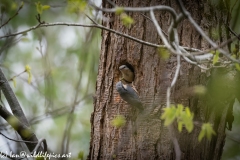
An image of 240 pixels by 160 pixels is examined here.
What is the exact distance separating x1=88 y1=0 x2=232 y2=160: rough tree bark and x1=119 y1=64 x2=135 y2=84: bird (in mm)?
33

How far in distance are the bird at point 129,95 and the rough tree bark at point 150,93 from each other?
4 cm

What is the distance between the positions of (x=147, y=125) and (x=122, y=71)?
0.39 meters

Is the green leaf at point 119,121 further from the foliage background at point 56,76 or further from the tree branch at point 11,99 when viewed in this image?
the foliage background at point 56,76

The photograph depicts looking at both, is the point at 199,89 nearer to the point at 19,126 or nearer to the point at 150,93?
the point at 150,93

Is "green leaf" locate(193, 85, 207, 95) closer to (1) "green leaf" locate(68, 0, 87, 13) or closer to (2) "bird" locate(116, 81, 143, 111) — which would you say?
(2) "bird" locate(116, 81, 143, 111)

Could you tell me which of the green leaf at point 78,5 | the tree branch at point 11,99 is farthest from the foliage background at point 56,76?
the green leaf at point 78,5

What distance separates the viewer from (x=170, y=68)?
8.20ft

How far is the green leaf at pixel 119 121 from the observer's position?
2375 millimetres

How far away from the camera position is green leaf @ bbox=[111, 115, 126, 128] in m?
2.37

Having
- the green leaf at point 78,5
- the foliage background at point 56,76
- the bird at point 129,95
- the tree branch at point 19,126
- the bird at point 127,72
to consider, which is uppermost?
the foliage background at point 56,76

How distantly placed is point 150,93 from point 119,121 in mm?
297

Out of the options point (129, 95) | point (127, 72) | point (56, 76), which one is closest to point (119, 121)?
point (129, 95)

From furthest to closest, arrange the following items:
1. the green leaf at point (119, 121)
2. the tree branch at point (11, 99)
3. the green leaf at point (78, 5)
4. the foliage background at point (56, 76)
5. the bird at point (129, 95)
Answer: the foliage background at point (56, 76)
the tree branch at point (11, 99)
the bird at point (129, 95)
the green leaf at point (119, 121)
the green leaf at point (78, 5)

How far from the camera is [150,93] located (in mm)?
2525
